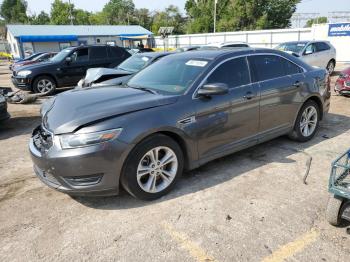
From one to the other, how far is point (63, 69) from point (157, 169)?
9.09 meters

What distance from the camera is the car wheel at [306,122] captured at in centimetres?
533

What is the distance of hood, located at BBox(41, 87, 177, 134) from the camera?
10.9 feet

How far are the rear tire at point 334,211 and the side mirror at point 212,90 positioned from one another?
1.64 m

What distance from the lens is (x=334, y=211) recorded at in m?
3.00

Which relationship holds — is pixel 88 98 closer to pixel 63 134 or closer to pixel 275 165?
pixel 63 134

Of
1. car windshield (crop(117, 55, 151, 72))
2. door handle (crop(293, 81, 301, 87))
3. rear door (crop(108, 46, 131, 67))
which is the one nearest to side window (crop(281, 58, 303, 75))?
door handle (crop(293, 81, 301, 87))

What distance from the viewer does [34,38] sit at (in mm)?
39875

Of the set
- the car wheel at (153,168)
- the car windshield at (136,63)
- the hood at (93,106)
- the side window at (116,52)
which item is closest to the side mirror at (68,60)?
the side window at (116,52)

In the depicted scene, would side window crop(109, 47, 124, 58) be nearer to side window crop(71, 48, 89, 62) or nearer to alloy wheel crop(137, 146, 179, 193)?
side window crop(71, 48, 89, 62)

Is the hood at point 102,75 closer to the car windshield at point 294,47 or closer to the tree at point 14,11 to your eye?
the car windshield at point 294,47

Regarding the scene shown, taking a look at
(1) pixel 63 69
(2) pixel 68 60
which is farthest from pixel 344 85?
(1) pixel 63 69

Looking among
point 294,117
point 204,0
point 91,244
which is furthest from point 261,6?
point 91,244

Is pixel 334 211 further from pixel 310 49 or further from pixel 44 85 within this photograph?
pixel 310 49

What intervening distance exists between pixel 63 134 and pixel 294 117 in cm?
364
